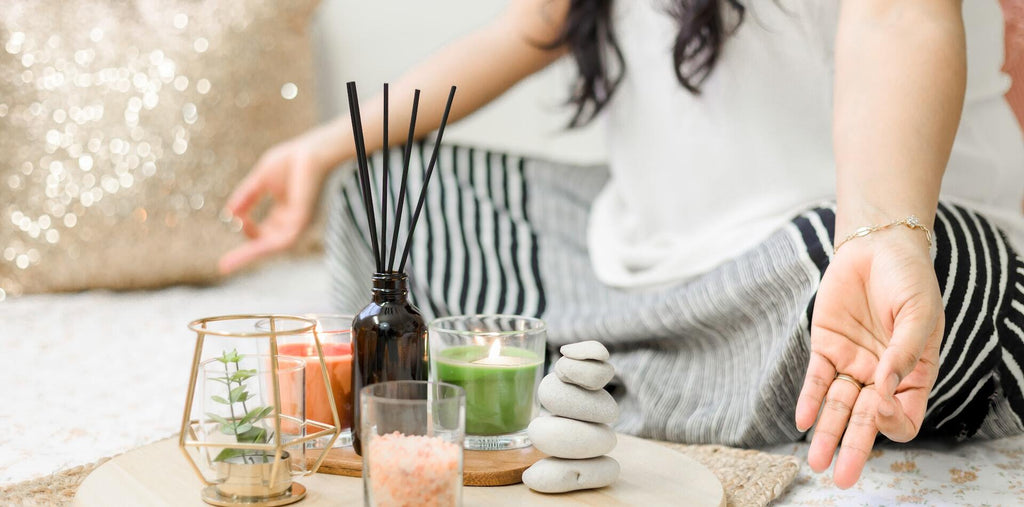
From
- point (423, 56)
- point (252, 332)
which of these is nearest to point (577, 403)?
point (252, 332)

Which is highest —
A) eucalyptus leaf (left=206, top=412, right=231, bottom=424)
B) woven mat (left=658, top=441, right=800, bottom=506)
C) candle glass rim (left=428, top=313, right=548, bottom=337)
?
candle glass rim (left=428, top=313, right=548, bottom=337)

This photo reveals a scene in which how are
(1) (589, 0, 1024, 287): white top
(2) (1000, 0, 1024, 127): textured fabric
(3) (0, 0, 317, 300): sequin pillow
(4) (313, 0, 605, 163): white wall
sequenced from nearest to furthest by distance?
1. (1) (589, 0, 1024, 287): white top
2. (2) (1000, 0, 1024, 127): textured fabric
3. (3) (0, 0, 317, 300): sequin pillow
4. (4) (313, 0, 605, 163): white wall

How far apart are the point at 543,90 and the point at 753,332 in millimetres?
1304

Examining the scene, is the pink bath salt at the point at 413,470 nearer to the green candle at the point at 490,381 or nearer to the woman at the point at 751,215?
the green candle at the point at 490,381

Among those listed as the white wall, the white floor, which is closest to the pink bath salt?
the white floor

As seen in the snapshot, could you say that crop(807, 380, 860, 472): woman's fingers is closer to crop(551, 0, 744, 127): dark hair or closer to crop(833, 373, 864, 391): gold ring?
crop(833, 373, 864, 391): gold ring

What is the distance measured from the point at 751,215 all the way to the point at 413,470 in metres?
0.63

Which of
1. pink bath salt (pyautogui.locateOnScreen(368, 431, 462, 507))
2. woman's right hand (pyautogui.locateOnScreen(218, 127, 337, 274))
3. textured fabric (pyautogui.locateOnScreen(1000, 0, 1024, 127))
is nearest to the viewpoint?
pink bath salt (pyautogui.locateOnScreen(368, 431, 462, 507))

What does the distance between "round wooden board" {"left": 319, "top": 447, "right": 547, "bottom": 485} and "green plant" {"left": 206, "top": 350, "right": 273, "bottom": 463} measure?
77mm

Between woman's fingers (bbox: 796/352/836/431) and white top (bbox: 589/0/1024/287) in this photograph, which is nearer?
woman's fingers (bbox: 796/352/836/431)

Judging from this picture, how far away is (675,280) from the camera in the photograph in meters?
1.06

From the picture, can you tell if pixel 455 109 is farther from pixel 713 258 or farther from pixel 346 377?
pixel 346 377

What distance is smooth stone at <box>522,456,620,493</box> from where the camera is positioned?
61 centimetres

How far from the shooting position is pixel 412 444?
548mm
